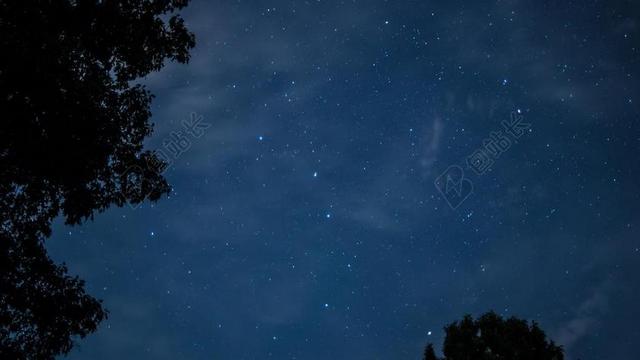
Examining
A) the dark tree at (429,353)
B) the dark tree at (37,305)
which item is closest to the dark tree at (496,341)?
the dark tree at (429,353)

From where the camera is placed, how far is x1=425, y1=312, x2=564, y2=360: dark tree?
14.2 m

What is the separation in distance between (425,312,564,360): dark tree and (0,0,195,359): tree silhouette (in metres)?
12.8

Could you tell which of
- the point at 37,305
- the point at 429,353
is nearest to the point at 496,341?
the point at 429,353

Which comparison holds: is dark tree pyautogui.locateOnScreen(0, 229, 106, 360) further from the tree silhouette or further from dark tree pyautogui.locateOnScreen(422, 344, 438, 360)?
dark tree pyautogui.locateOnScreen(422, 344, 438, 360)

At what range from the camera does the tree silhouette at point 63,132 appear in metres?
5.49

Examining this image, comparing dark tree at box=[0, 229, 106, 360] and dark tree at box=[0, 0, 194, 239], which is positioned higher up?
dark tree at box=[0, 0, 194, 239]

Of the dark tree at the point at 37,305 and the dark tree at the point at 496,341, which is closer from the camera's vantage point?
the dark tree at the point at 37,305

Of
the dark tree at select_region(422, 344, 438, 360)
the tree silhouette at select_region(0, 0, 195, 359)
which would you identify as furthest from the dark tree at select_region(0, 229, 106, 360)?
the dark tree at select_region(422, 344, 438, 360)

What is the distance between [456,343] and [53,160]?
14649 mm

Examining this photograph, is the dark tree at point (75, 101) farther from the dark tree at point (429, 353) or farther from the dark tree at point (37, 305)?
the dark tree at point (429, 353)

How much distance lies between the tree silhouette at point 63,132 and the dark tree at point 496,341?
12.8 meters

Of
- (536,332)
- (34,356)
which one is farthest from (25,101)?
(536,332)

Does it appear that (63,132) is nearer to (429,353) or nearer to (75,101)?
(75,101)

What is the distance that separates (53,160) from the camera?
5.94m
